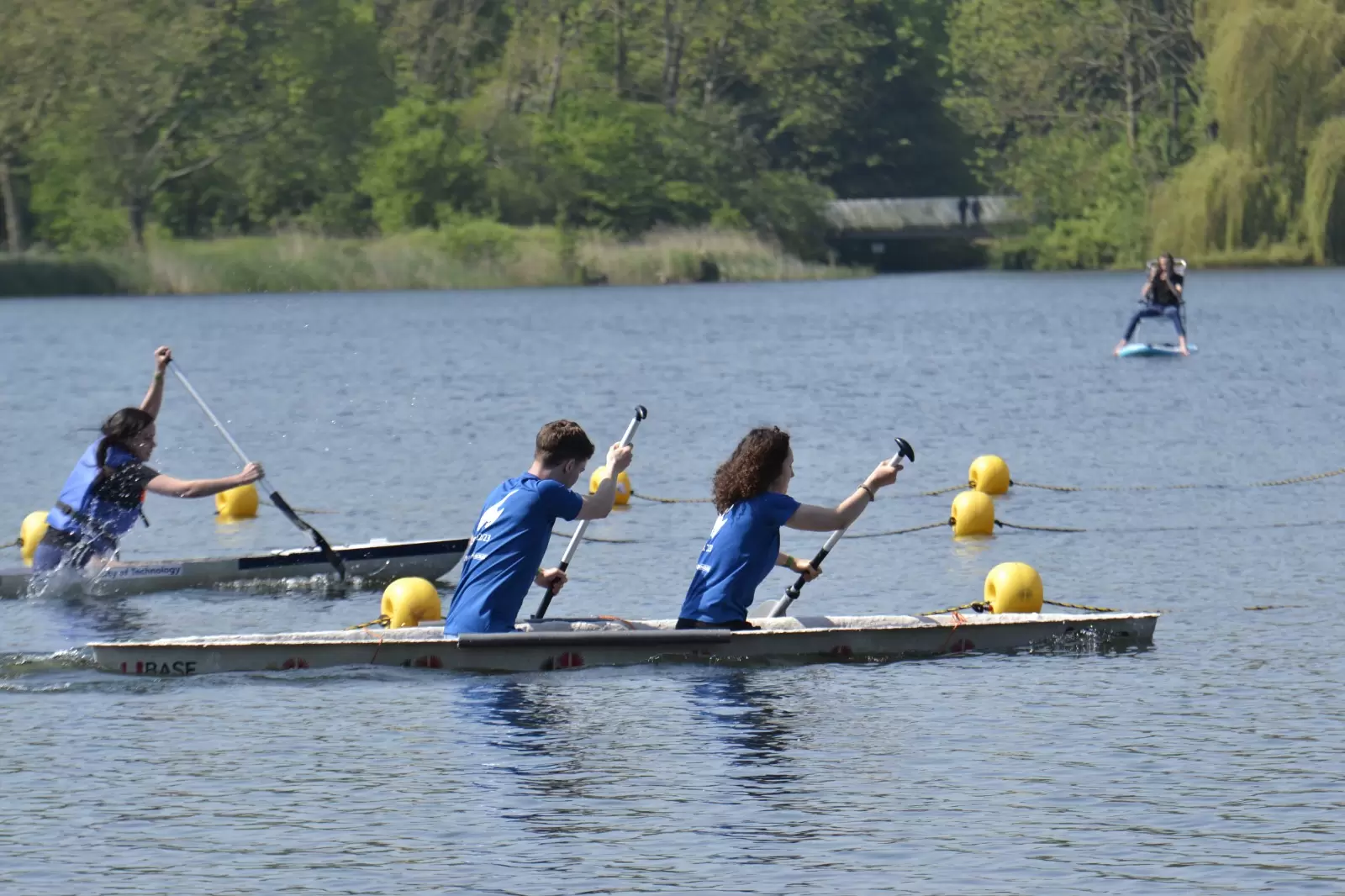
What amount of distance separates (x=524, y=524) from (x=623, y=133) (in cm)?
7969

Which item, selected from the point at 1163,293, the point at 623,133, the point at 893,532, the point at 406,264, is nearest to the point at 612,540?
the point at 893,532

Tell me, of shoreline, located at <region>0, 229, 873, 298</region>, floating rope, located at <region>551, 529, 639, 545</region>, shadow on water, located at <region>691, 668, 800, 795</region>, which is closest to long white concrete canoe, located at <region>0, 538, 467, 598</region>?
floating rope, located at <region>551, 529, 639, 545</region>

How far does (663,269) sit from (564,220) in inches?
304

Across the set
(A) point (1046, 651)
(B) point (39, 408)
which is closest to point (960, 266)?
(B) point (39, 408)

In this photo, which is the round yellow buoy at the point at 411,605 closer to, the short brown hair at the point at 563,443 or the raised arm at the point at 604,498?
the raised arm at the point at 604,498

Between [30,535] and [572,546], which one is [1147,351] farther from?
[572,546]

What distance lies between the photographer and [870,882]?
33.2 feet

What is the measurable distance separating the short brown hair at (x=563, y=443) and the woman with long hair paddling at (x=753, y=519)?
1.00 meters

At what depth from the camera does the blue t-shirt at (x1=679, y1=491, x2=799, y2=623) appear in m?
14.0

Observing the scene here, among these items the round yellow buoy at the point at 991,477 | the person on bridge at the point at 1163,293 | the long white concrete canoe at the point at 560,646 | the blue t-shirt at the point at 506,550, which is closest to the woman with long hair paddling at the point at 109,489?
the long white concrete canoe at the point at 560,646

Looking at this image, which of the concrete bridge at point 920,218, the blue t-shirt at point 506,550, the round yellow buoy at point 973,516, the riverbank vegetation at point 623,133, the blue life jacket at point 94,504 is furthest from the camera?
the concrete bridge at point 920,218

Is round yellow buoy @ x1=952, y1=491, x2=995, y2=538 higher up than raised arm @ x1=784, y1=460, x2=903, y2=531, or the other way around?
raised arm @ x1=784, y1=460, x2=903, y2=531

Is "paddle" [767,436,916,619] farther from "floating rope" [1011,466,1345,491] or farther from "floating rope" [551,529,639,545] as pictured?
"floating rope" [1011,466,1345,491]

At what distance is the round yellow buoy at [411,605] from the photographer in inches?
618
